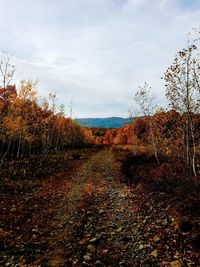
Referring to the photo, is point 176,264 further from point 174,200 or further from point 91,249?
point 174,200

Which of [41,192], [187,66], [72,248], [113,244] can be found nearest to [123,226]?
[113,244]

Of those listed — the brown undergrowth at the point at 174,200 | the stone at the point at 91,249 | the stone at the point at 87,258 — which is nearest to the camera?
the stone at the point at 87,258

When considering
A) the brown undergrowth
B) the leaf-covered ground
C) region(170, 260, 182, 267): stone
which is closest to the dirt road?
the leaf-covered ground

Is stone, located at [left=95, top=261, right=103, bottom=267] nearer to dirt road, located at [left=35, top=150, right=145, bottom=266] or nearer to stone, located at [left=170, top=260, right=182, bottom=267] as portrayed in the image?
dirt road, located at [left=35, top=150, right=145, bottom=266]

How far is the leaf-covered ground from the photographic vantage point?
9.32 metres

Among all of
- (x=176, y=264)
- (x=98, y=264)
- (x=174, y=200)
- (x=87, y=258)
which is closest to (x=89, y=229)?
(x=87, y=258)

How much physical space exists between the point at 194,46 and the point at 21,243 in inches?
581

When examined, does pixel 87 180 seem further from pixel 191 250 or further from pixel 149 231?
pixel 191 250

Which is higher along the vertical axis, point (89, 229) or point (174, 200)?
point (174, 200)

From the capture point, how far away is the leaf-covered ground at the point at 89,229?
9.32 metres

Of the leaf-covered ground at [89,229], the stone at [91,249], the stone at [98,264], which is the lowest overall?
the stone at [98,264]

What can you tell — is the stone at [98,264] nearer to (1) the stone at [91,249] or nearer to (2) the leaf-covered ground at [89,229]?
(2) the leaf-covered ground at [89,229]

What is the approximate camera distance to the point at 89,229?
12195 mm

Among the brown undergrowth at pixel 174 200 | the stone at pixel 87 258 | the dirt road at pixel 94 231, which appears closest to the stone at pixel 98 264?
the dirt road at pixel 94 231
